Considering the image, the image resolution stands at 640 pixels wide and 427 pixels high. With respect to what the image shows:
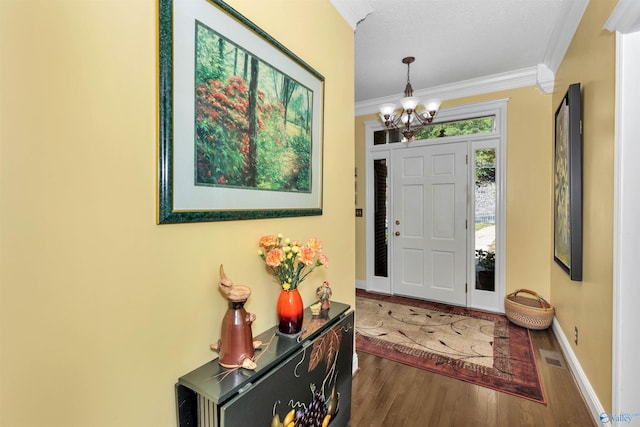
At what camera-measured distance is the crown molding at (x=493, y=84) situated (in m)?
3.12

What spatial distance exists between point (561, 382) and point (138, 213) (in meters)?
2.82

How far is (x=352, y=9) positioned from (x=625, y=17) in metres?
1.47

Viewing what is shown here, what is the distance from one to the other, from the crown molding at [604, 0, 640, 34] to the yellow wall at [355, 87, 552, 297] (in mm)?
1897

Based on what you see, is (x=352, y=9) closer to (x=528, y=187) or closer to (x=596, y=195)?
(x=596, y=195)

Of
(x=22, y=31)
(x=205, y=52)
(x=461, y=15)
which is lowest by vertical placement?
(x=22, y=31)

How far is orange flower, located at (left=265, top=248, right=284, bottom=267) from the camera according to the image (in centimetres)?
125

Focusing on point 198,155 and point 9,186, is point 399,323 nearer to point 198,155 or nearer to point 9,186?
point 198,155

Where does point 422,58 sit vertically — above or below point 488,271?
above

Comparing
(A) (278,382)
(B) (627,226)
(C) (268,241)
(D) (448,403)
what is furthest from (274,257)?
(B) (627,226)

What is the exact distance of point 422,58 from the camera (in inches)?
117

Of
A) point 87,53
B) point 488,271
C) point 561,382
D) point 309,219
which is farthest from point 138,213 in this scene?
point 488,271

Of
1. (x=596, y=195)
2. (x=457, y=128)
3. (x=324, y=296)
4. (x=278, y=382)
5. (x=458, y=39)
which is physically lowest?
(x=278, y=382)

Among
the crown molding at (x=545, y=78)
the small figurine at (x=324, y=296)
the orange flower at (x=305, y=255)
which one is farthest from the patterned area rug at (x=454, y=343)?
the crown molding at (x=545, y=78)

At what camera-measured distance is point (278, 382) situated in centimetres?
112
